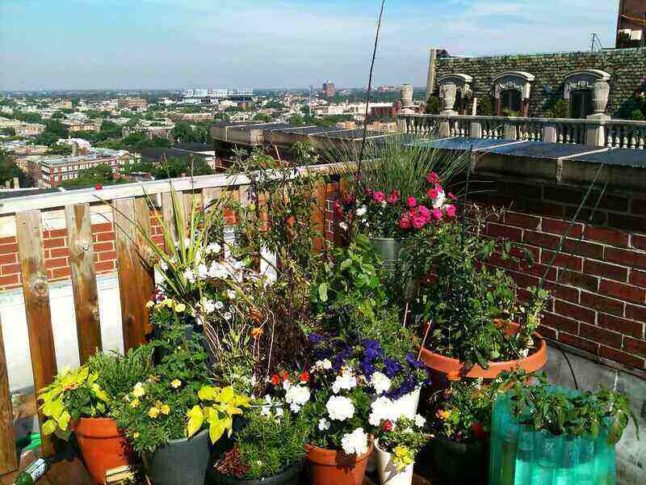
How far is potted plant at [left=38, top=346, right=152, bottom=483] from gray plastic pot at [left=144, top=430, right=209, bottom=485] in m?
0.20

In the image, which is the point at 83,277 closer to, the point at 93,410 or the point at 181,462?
the point at 93,410

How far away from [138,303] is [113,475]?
2.62ft

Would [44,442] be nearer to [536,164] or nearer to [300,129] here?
[536,164]

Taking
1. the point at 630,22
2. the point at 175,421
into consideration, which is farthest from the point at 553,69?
the point at 175,421

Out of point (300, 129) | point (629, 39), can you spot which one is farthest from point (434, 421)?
point (629, 39)

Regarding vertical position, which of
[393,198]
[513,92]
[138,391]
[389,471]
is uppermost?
[513,92]

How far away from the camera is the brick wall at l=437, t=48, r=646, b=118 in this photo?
2126cm

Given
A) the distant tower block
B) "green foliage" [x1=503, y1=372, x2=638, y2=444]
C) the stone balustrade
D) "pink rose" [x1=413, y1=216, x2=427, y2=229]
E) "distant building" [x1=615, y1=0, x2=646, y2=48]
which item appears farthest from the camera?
"distant building" [x1=615, y1=0, x2=646, y2=48]

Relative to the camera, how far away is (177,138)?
30891 millimetres

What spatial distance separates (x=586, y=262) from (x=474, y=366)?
711 millimetres

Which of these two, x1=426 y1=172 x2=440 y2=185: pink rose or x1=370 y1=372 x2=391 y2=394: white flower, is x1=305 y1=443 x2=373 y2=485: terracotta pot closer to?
x1=370 y1=372 x2=391 y2=394: white flower

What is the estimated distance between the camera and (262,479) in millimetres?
2213

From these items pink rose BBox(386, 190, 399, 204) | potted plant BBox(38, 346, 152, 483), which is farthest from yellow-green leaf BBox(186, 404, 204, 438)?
pink rose BBox(386, 190, 399, 204)

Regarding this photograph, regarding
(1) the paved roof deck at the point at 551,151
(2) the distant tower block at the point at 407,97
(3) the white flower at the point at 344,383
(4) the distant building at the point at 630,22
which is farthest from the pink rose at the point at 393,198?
(4) the distant building at the point at 630,22
